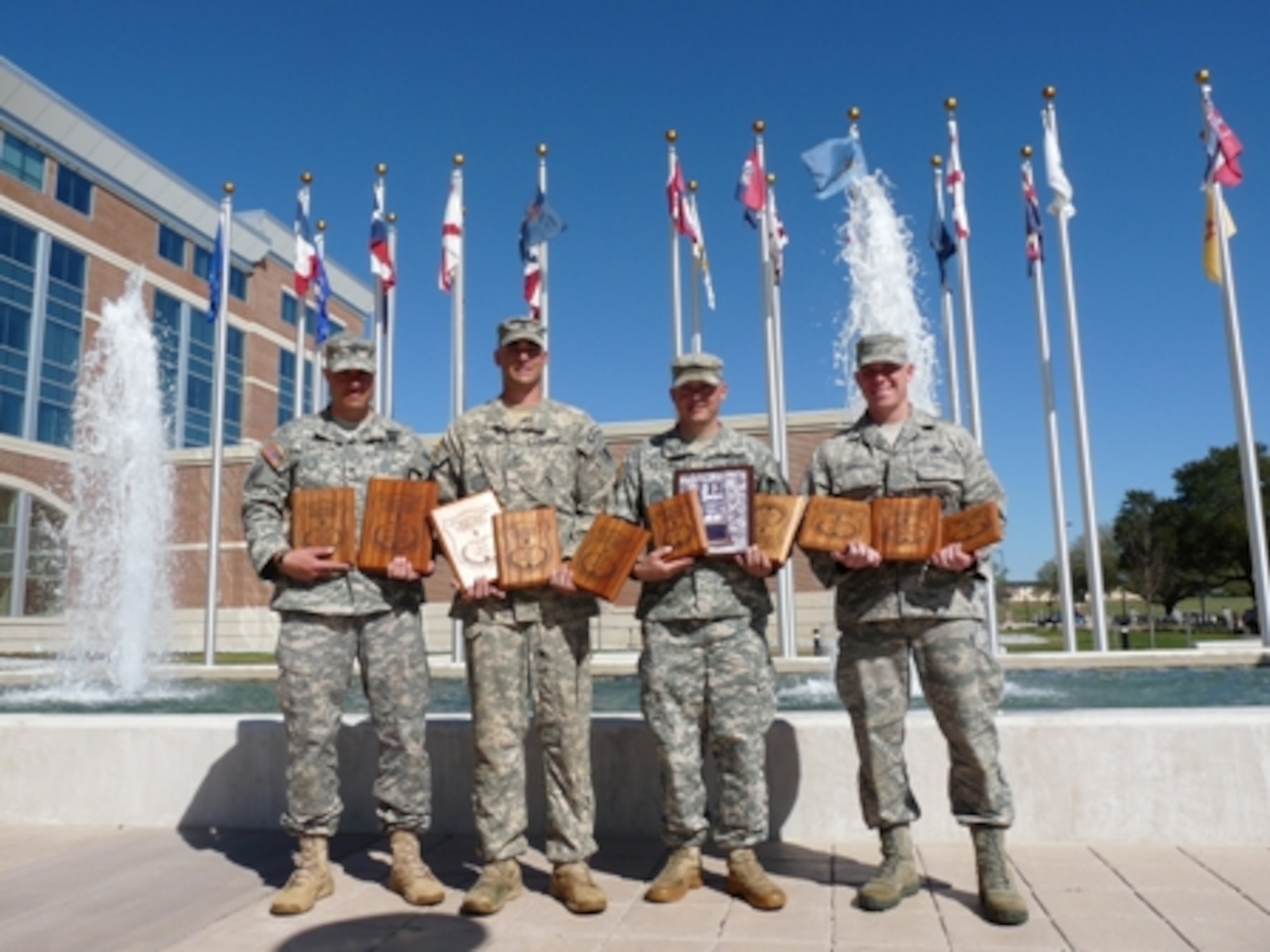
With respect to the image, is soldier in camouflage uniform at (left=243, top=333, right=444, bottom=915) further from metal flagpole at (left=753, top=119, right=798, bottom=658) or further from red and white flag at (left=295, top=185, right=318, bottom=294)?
red and white flag at (left=295, top=185, right=318, bottom=294)

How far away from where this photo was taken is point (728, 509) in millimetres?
3918

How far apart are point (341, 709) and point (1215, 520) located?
187 feet

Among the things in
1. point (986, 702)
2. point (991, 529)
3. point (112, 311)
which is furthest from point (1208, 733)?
point (112, 311)

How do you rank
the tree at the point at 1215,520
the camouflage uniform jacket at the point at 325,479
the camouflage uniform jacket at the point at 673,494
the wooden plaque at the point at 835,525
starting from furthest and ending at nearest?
1. the tree at the point at 1215,520
2. the camouflage uniform jacket at the point at 325,479
3. the camouflage uniform jacket at the point at 673,494
4. the wooden plaque at the point at 835,525

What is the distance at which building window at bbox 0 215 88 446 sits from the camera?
3578 centimetres

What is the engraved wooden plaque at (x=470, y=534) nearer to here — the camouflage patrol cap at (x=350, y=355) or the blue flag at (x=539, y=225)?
the camouflage patrol cap at (x=350, y=355)

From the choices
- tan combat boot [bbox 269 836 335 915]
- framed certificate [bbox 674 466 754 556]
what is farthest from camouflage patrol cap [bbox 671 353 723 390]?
tan combat boot [bbox 269 836 335 915]

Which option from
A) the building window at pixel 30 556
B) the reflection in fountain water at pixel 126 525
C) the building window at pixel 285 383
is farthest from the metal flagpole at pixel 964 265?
the building window at pixel 285 383

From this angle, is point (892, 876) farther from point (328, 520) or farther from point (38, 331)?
Answer: point (38, 331)

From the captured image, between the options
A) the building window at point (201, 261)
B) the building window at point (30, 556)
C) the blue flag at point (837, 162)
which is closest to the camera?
the blue flag at point (837, 162)

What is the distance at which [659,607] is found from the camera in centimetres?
400

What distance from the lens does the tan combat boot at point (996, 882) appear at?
11.1 feet

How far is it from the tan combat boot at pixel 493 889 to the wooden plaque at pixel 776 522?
1.65 meters

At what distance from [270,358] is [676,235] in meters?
39.4
